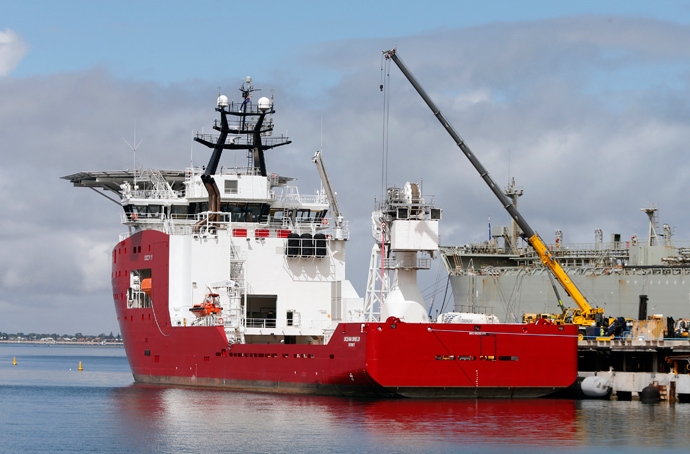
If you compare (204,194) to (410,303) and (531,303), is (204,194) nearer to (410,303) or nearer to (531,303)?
(410,303)

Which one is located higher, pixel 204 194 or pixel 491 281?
pixel 204 194

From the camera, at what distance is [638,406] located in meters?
A: 38.0

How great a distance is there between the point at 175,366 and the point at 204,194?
843 centimetres

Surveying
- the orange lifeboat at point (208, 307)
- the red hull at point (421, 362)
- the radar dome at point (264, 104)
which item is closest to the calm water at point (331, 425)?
the red hull at point (421, 362)

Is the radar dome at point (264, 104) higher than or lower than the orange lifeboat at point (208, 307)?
higher

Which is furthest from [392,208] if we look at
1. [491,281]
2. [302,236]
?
[491,281]

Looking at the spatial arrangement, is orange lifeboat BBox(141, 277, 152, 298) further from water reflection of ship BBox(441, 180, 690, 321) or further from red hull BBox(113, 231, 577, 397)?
water reflection of ship BBox(441, 180, 690, 321)

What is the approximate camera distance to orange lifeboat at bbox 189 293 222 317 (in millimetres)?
43531

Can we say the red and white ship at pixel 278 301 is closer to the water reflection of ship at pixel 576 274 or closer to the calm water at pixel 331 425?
the calm water at pixel 331 425

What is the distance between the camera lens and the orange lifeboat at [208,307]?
43.5 metres

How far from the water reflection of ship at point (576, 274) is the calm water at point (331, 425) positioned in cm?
1503

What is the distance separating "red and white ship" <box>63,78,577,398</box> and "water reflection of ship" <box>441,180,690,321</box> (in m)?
13.2

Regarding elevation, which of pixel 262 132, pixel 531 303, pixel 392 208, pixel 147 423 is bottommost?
pixel 147 423

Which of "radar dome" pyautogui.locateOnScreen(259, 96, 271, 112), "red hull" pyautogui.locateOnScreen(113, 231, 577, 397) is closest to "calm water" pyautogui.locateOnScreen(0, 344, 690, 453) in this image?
"red hull" pyautogui.locateOnScreen(113, 231, 577, 397)
